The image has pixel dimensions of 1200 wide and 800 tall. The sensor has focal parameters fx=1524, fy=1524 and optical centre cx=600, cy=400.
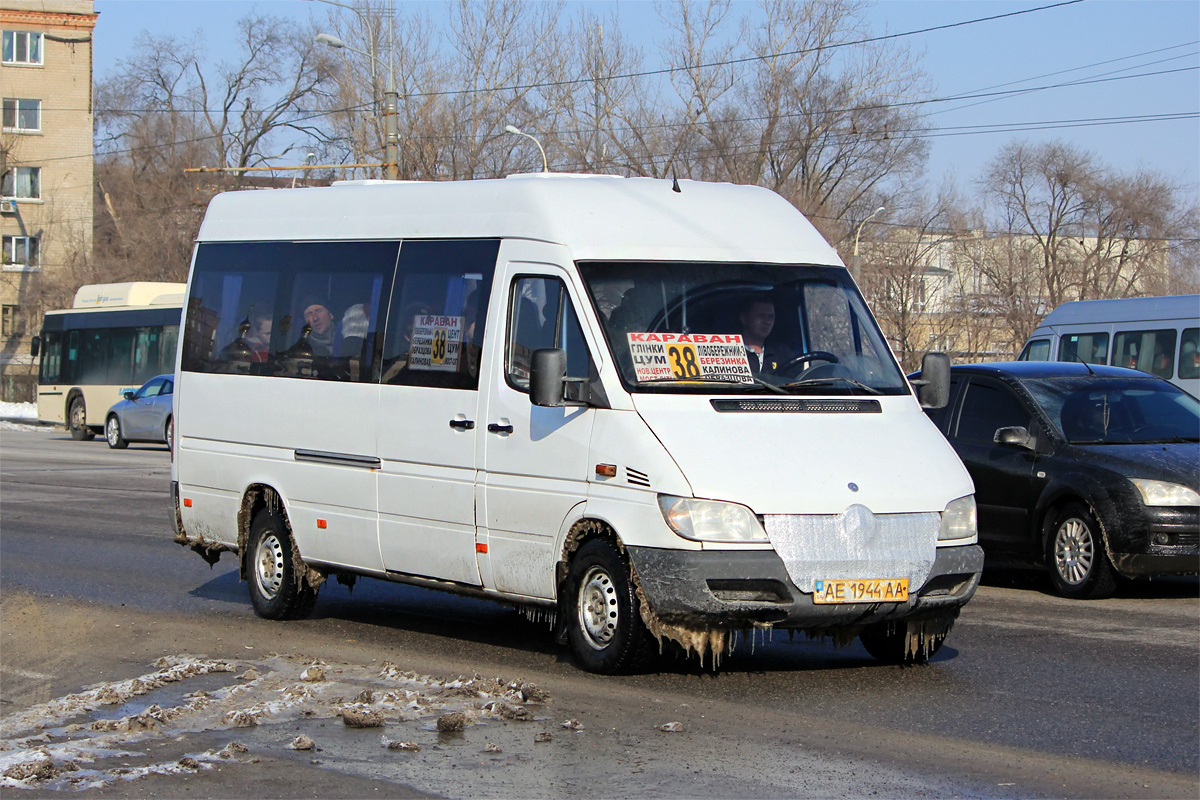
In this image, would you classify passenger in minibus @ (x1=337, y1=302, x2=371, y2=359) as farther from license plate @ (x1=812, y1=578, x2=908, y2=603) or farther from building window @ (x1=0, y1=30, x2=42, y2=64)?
building window @ (x1=0, y1=30, x2=42, y2=64)

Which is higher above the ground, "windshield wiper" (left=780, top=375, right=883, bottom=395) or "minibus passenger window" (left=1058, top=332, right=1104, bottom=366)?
"minibus passenger window" (left=1058, top=332, right=1104, bottom=366)

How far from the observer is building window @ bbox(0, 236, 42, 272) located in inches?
2995

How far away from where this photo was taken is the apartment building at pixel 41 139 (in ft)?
247

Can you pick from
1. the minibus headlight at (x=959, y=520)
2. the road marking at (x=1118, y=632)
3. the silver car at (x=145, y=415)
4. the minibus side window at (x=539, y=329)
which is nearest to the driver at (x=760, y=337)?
the minibus side window at (x=539, y=329)

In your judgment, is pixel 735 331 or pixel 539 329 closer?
pixel 735 331

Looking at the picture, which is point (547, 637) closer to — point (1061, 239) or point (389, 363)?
point (389, 363)

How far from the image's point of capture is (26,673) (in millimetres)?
8500

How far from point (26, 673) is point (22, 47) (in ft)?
245

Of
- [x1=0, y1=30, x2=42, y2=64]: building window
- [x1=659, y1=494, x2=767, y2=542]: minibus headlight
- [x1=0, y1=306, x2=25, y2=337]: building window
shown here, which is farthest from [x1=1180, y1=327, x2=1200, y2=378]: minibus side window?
[x1=0, y1=30, x2=42, y2=64]: building window

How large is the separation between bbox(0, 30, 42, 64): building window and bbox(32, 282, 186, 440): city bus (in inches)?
1623

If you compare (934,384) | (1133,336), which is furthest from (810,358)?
(1133,336)

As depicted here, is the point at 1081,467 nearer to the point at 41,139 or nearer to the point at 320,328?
the point at 320,328

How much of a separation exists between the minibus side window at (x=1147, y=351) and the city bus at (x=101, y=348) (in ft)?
70.5

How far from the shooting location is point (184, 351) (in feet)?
35.8
